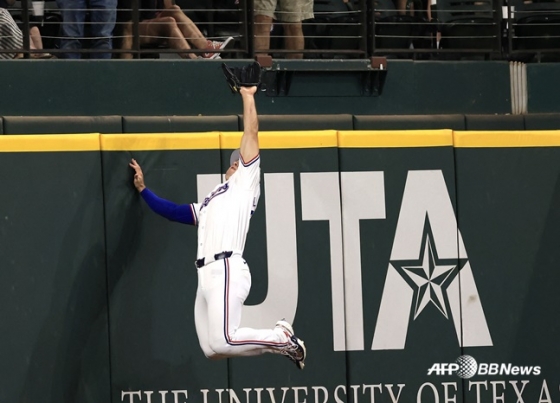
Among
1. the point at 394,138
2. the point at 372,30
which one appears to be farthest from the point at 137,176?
the point at 372,30

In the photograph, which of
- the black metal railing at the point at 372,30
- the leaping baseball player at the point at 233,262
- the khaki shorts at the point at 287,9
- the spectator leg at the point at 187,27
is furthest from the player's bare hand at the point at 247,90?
the khaki shorts at the point at 287,9

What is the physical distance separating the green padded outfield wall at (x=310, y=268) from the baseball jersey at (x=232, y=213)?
69cm

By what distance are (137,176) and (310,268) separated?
150 centimetres

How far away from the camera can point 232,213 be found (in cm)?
813

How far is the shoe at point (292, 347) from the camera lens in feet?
26.8

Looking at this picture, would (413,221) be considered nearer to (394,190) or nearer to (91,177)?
(394,190)

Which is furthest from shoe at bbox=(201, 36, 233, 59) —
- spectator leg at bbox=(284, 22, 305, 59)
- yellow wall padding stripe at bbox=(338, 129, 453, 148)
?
yellow wall padding stripe at bbox=(338, 129, 453, 148)

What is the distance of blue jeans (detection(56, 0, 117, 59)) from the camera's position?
9.27 m

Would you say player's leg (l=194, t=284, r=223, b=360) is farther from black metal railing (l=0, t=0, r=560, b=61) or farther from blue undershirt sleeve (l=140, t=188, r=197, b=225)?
black metal railing (l=0, t=0, r=560, b=61)

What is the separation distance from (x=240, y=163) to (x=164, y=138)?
92cm

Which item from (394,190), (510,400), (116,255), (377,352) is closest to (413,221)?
(394,190)

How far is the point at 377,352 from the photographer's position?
9156 mm

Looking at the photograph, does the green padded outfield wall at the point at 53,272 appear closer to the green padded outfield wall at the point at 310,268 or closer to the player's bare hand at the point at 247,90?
the green padded outfield wall at the point at 310,268

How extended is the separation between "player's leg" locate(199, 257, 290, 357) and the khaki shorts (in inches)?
105
